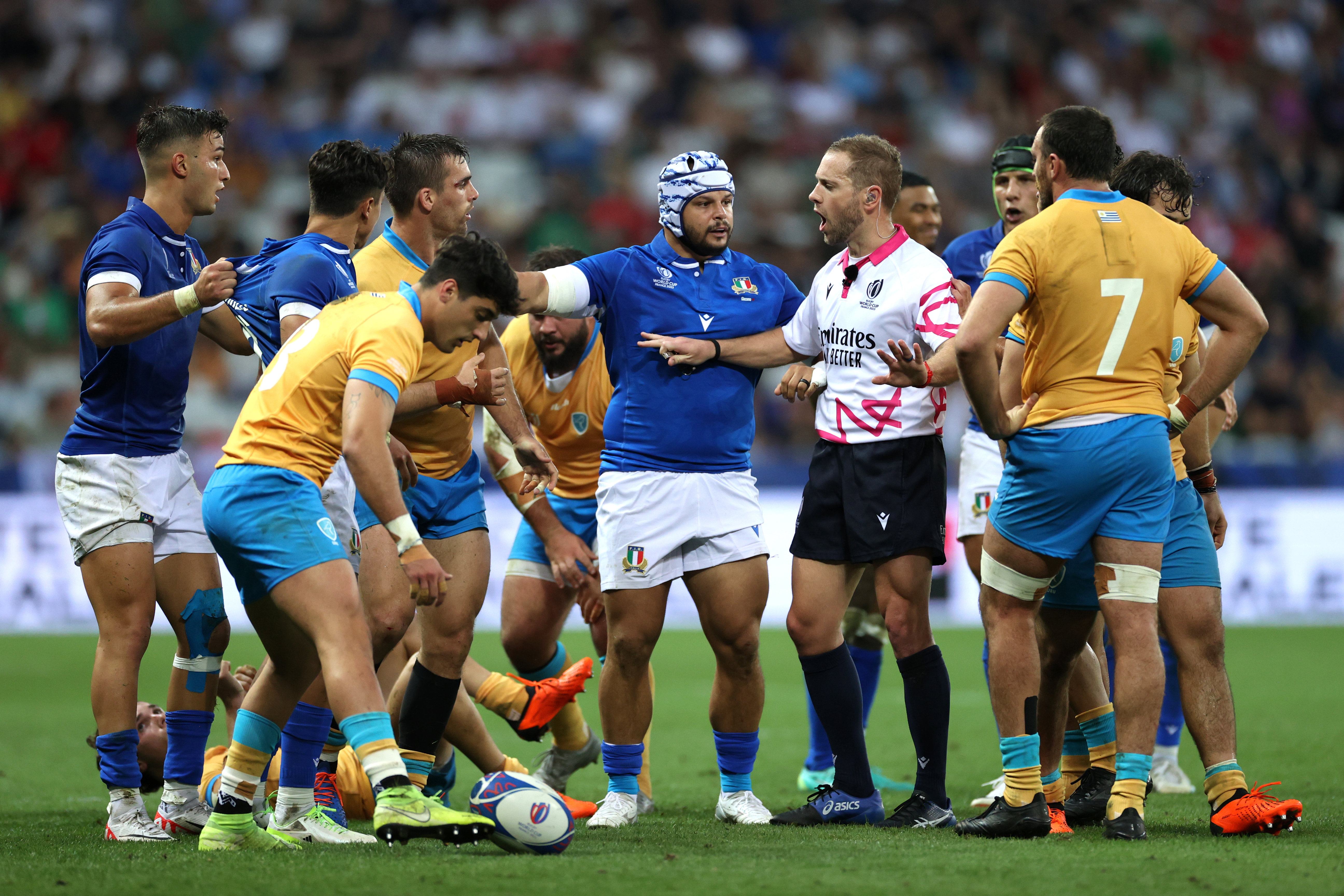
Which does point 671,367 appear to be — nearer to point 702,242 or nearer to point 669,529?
point 702,242

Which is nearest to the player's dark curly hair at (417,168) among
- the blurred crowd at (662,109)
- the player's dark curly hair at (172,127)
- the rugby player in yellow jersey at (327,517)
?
the player's dark curly hair at (172,127)

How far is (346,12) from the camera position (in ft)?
65.9

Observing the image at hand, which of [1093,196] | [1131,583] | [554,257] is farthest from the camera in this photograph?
[554,257]

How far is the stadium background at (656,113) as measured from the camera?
16.6 m

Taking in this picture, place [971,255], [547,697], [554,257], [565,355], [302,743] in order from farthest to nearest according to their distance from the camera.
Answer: [971,255] < [565,355] < [554,257] < [547,697] < [302,743]

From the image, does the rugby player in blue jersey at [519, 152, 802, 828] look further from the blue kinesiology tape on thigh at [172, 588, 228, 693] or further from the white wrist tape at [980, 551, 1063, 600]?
the blue kinesiology tape on thigh at [172, 588, 228, 693]

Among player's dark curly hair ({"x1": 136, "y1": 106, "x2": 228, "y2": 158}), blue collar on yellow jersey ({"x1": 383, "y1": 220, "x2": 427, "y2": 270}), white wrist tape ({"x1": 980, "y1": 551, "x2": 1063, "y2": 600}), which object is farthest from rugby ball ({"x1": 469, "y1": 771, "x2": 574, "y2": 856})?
player's dark curly hair ({"x1": 136, "y1": 106, "x2": 228, "y2": 158})

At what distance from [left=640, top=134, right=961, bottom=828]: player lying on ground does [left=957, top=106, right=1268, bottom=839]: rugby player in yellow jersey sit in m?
0.49

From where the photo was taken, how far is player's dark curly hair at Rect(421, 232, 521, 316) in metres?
4.92

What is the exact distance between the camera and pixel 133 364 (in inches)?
227

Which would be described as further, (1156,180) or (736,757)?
(736,757)

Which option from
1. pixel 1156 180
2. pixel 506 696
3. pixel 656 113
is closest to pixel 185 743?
pixel 506 696

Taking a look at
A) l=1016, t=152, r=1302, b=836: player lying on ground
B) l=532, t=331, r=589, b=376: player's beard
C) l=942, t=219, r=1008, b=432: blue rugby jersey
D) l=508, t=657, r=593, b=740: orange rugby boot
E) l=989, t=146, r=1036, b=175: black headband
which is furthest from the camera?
l=942, t=219, r=1008, b=432: blue rugby jersey

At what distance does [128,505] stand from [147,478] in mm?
146
